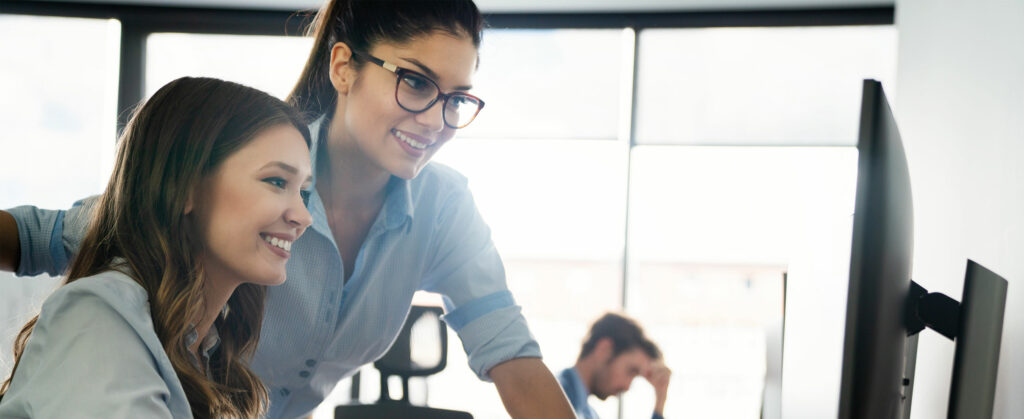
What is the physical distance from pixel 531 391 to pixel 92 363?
2.20 ft

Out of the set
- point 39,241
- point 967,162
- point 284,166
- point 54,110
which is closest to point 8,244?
point 39,241

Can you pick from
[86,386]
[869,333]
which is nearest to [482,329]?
[86,386]

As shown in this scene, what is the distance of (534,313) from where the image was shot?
13.5ft

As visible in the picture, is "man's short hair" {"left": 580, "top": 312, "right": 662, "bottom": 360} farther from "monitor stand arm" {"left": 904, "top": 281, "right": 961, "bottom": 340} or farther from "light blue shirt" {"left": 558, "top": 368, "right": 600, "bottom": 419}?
"monitor stand arm" {"left": 904, "top": 281, "right": 961, "bottom": 340}

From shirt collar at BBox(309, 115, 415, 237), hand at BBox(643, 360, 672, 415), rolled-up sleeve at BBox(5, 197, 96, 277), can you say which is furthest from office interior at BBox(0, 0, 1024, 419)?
rolled-up sleeve at BBox(5, 197, 96, 277)

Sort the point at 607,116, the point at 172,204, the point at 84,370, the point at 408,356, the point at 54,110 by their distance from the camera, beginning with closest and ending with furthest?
the point at 84,370
the point at 172,204
the point at 408,356
the point at 607,116
the point at 54,110

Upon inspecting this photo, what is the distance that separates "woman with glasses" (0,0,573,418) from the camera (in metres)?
1.23

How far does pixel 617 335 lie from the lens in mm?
2727

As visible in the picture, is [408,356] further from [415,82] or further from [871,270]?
[871,270]

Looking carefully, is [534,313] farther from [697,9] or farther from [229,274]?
[229,274]

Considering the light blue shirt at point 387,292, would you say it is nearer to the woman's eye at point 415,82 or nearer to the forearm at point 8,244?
the forearm at point 8,244

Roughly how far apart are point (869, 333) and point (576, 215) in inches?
131

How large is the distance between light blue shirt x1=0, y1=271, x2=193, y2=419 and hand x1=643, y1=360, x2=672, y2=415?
2.09m

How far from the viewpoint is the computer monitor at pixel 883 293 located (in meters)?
0.56
